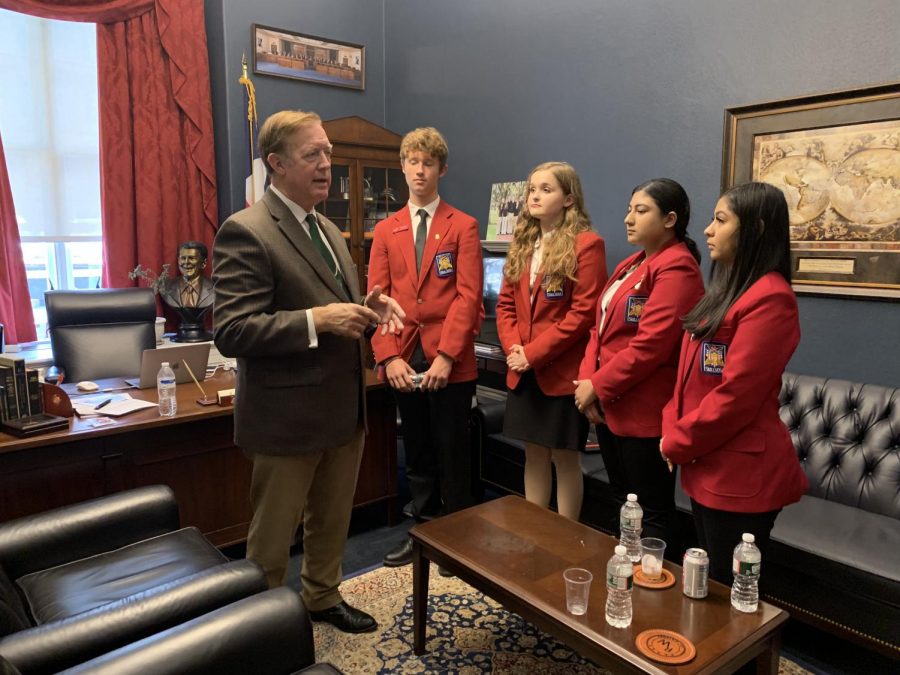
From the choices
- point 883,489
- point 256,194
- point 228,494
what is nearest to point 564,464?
point 883,489

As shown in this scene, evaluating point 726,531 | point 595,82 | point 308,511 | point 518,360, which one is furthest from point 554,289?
point 595,82

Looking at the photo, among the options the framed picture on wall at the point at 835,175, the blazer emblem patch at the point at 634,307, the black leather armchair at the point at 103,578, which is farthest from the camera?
the framed picture on wall at the point at 835,175

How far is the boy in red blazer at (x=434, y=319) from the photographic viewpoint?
2.47 m

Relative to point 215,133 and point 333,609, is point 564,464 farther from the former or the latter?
point 215,133

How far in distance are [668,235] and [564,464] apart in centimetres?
91

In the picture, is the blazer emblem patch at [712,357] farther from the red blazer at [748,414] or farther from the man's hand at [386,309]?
the man's hand at [386,309]

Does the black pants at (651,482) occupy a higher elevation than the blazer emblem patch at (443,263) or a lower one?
lower

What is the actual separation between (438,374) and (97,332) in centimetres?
180

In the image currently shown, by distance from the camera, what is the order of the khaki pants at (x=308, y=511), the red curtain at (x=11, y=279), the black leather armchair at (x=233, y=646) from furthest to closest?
the red curtain at (x=11, y=279) < the khaki pants at (x=308, y=511) < the black leather armchair at (x=233, y=646)

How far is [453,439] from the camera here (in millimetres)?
2541

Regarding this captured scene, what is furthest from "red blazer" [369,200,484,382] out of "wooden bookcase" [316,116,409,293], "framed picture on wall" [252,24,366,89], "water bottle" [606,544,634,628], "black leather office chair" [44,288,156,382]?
"framed picture on wall" [252,24,366,89]

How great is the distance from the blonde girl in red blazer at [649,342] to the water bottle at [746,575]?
523 mm

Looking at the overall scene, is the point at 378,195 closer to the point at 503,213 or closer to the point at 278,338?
the point at 503,213

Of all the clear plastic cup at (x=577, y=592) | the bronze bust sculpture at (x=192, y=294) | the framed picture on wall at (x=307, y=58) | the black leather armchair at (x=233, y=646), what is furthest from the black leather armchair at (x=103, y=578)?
the framed picture on wall at (x=307, y=58)
